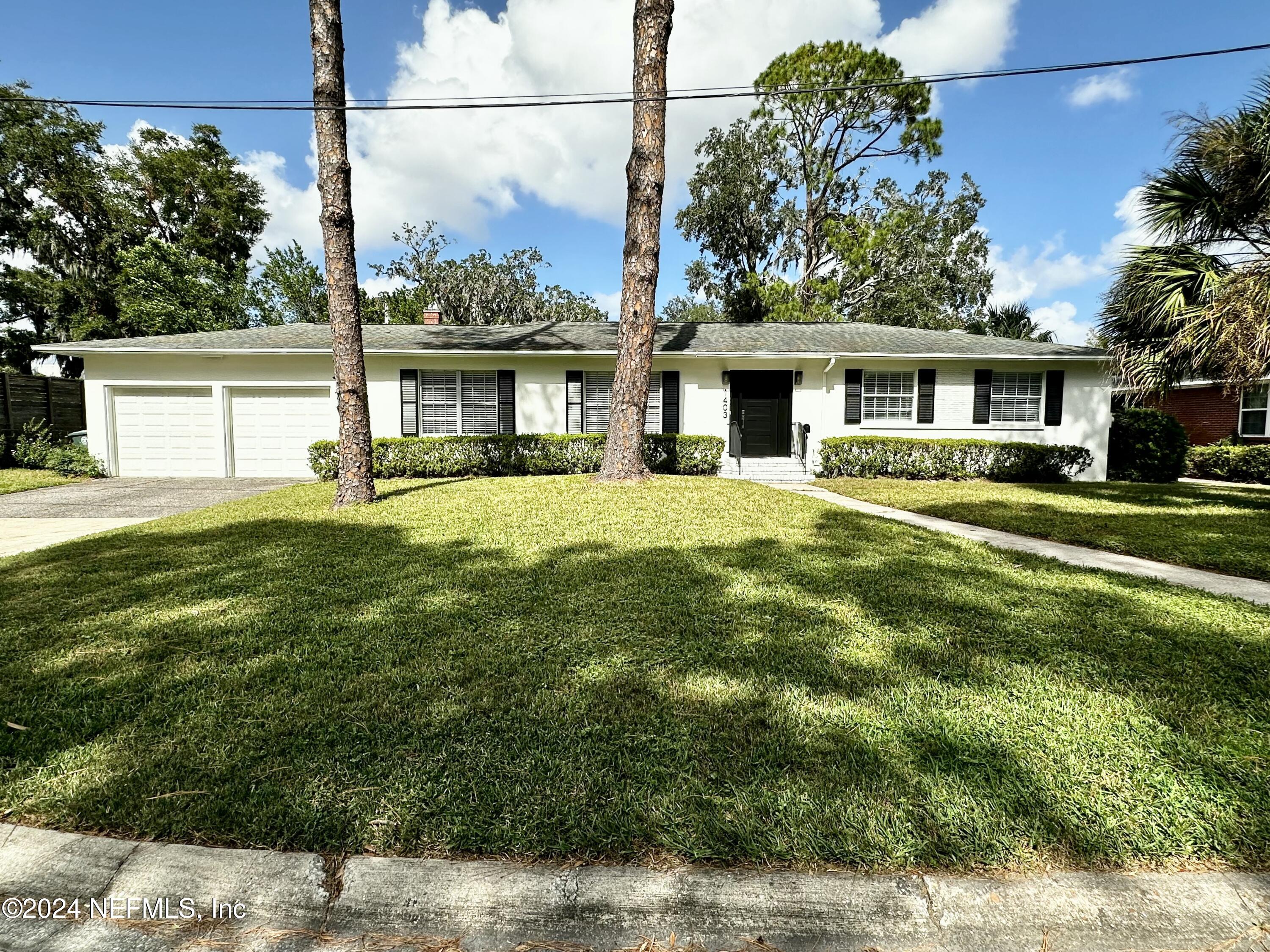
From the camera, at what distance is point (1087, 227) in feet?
45.0

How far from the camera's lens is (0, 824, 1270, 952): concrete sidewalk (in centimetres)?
129

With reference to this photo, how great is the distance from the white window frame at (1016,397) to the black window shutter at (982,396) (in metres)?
0.15

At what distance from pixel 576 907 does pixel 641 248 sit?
→ 8.69 metres

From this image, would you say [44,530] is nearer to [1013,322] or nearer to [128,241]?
[128,241]

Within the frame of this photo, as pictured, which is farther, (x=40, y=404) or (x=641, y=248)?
(x=40, y=404)

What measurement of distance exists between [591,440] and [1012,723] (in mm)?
10024

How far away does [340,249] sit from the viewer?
23.5ft

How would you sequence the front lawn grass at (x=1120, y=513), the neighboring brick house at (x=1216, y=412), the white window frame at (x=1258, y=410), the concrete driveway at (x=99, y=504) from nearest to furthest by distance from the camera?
1. the front lawn grass at (x=1120, y=513)
2. the concrete driveway at (x=99, y=504)
3. the white window frame at (x=1258, y=410)
4. the neighboring brick house at (x=1216, y=412)

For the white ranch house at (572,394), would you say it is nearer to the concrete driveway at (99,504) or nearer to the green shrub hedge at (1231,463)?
the concrete driveway at (99,504)

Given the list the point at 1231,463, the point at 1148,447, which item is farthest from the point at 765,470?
the point at 1231,463

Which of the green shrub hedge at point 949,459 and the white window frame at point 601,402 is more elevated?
the white window frame at point 601,402

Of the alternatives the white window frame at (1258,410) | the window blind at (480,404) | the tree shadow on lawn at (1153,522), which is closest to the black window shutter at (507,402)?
the window blind at (480,404)

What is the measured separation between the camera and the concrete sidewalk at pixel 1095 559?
427 cm

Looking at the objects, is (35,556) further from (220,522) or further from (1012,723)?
(1012,723)
